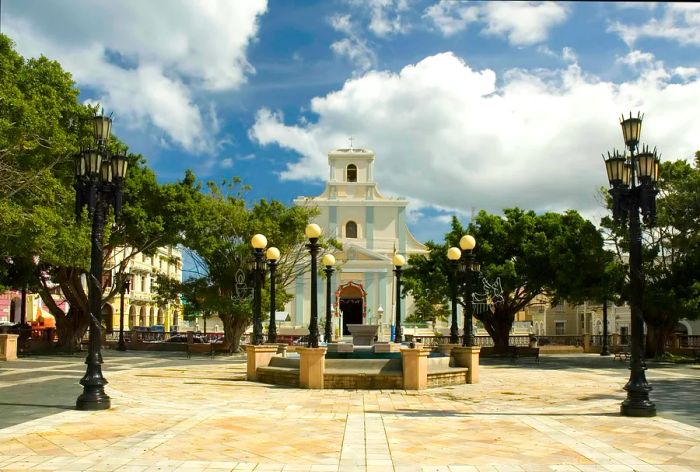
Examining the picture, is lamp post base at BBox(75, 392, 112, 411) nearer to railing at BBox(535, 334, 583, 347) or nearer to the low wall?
the low wall

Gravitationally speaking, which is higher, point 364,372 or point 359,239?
point 359,239

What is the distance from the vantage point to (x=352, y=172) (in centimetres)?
6341

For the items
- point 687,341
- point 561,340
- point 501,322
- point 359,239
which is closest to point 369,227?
point 359,239

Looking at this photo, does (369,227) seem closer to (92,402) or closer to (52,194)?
(52,194)

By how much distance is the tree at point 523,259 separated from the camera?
29969 mm

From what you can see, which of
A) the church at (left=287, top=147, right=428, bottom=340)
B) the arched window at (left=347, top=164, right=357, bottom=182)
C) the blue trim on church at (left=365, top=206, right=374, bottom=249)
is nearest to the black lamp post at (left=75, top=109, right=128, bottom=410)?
the church at (left=287, top=147, right=428, bottom=340)

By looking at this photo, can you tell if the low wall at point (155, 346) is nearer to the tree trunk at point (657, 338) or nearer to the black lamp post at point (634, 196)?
the tree trunk at point (657, 338)

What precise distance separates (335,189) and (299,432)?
175 feet

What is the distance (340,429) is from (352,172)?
177 feet

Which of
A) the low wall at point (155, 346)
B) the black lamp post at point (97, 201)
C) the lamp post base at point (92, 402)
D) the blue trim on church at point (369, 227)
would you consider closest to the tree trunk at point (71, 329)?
the low wall at point (155, 346)

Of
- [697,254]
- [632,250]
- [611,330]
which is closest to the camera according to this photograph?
[632,250]

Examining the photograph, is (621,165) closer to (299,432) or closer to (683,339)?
(299,432)

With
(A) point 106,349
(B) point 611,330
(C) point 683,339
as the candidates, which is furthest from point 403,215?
(A) point 106,349

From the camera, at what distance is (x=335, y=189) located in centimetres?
6284
